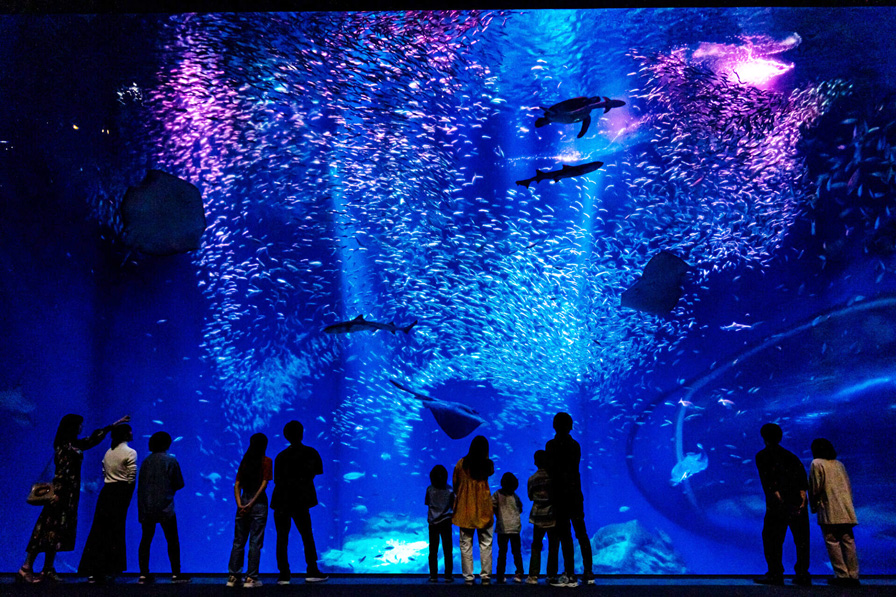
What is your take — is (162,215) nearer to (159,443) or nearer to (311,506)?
(159,443)

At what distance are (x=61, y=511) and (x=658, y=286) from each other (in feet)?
27.8

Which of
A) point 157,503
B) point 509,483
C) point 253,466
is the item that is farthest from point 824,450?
point 157,503

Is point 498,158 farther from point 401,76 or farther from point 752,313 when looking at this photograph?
point 752,313

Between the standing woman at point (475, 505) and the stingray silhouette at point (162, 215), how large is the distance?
655 centimetres

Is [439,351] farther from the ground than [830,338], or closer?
farther from the ground

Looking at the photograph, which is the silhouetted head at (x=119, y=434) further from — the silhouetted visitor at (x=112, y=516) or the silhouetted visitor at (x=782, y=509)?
the silhouetted visitor at (x=782, y=509)

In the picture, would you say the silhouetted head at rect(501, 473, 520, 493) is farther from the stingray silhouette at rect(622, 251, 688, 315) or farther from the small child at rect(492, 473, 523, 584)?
the stingray silhouette at rect(622, 251, 688, 315)

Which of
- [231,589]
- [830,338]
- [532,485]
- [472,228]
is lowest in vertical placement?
[231,589]

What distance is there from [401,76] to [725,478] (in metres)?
8.45

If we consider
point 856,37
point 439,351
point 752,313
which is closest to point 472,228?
point 439,351

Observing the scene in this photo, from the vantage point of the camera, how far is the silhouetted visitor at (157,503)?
5.25 m

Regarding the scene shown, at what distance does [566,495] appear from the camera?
4934 mm

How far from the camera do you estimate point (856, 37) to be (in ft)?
29.3

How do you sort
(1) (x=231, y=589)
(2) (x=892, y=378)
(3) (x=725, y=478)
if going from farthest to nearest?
(3) (x=725, y=478) → (2) (x=892, y=378) → (1) (x=231, y=589)
